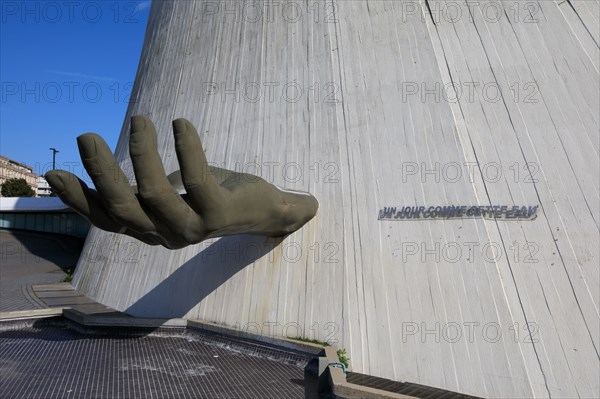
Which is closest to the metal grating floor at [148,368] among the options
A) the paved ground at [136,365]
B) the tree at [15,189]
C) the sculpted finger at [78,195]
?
the paved ground at [136,365]

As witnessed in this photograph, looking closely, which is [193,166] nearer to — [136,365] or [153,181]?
[153,181]

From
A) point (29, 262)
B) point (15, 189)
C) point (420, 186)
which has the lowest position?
point (420, 186)

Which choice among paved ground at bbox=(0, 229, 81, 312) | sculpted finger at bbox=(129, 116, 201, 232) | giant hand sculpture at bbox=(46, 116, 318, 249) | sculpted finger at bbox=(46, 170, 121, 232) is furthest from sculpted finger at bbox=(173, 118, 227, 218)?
paved ground at bbox=(0, 229, 81, 312)

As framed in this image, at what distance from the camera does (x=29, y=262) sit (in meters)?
22.5

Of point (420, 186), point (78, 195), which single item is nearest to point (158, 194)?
point (78, 195)

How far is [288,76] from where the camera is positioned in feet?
30.8

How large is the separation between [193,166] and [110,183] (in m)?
0.97

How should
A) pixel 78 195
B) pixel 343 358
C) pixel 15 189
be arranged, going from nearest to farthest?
pixel 78 195, pixel 343 358, pixel 15 189

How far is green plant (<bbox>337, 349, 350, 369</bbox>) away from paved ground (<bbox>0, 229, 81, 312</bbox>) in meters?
9.04

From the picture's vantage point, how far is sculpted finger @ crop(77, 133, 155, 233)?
16.7ft

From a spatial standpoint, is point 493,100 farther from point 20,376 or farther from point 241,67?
point 20,376

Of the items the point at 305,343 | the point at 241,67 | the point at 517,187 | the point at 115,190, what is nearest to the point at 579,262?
the point at 517,187

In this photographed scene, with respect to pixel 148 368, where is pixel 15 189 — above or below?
above

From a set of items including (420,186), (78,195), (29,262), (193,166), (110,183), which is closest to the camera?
(193,166)
